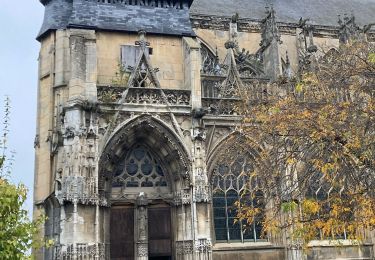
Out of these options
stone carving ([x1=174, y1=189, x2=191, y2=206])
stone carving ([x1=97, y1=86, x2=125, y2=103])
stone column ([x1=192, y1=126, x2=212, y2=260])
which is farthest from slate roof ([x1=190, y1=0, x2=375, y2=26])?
stone carving ([x1=174, y1=189, x2=191, y2=206])

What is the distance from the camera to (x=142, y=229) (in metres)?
14.4

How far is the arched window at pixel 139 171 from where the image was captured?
1502 centimetres

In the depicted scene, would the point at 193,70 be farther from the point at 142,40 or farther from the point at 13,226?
the point at 13,226

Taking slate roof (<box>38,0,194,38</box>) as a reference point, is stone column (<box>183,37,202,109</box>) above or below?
below

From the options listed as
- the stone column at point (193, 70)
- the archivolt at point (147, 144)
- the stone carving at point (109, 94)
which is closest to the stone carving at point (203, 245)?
the archivolt at point (147, 144)

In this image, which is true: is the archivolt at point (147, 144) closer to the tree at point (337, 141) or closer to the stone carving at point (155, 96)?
the stone carving at point (155, 96)

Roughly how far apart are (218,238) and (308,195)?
3619 millimetres

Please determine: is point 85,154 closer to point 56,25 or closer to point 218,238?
point 218,238

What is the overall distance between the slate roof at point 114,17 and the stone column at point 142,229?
19.8 feet

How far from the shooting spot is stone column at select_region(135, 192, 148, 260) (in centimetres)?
1420

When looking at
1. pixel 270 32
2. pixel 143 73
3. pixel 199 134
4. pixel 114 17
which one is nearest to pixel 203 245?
pixel 199 134

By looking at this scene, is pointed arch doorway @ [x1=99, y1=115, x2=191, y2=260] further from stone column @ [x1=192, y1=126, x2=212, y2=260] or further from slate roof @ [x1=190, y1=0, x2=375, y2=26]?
slate roof @ [x1=190, y1=0, x2=375, y2=26]

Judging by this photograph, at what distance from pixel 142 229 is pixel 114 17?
24.4 ft

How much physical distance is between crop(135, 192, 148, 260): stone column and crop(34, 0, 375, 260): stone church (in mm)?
30
